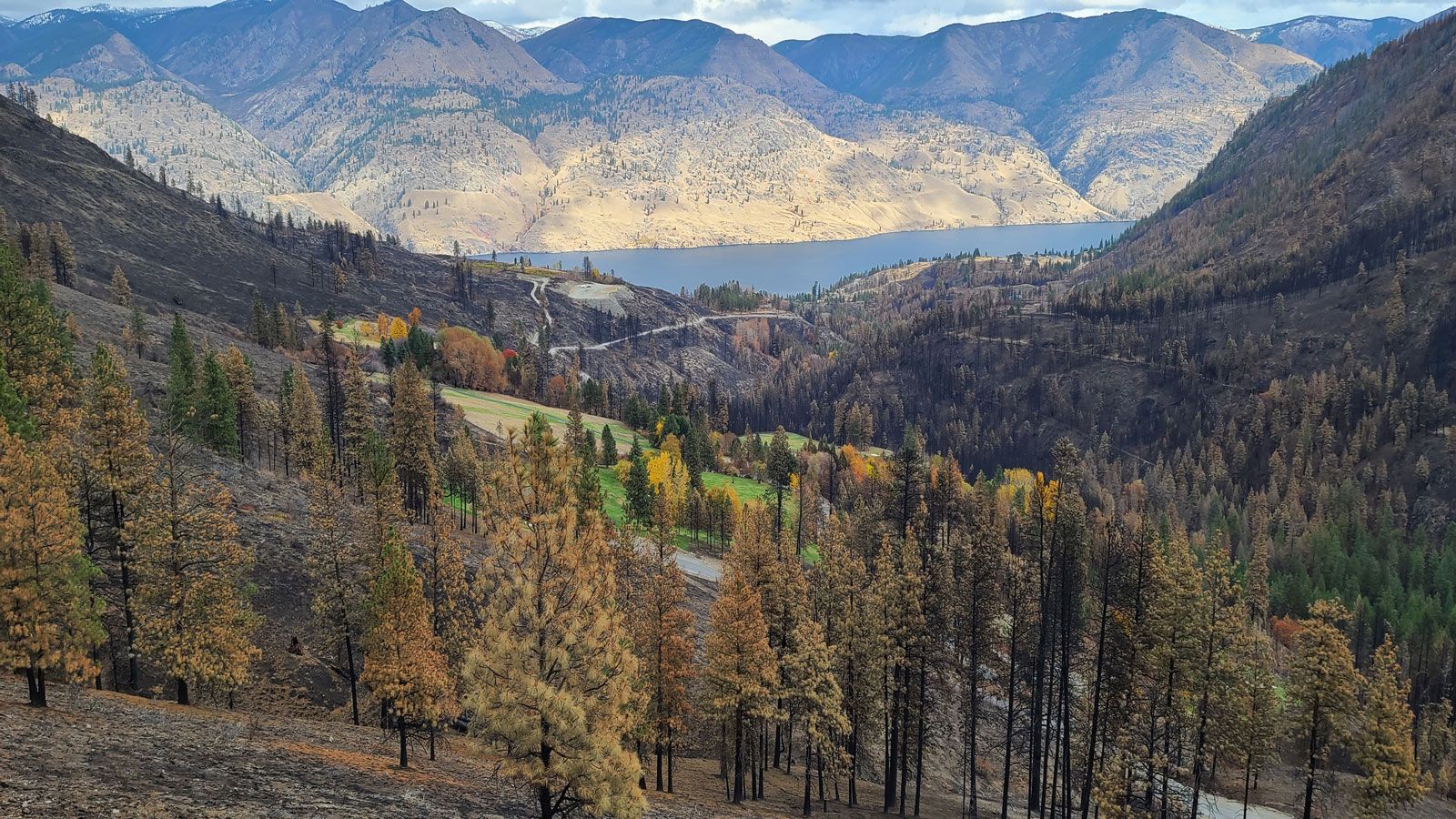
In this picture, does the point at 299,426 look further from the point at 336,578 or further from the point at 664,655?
the point at 664,655

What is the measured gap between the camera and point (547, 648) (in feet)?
75.5

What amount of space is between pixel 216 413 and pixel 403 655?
52675mm

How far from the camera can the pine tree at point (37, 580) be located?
→ 29562mm

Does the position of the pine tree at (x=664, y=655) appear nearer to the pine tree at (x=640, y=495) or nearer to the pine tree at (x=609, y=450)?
the pine tree at (x=640, y=495)

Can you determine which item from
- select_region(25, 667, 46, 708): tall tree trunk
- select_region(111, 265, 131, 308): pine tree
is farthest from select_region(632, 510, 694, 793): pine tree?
select_region(111, 265, 131, 308): pine tree

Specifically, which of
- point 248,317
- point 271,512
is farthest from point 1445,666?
point 248,317

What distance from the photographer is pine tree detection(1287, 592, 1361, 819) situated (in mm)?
40125

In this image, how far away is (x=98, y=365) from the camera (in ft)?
129

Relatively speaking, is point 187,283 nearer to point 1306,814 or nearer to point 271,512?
point 271,512

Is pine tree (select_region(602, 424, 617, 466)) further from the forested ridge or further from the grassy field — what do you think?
the forested ridge

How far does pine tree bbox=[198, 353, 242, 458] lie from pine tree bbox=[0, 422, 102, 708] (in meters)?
47.3

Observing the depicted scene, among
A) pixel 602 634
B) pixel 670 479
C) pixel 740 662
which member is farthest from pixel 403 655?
pixel 670 479

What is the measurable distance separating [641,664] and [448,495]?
2763 inches

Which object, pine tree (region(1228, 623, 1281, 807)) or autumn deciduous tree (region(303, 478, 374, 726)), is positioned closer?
autumn deciduous tree (region(303, 478, 374, 726))
